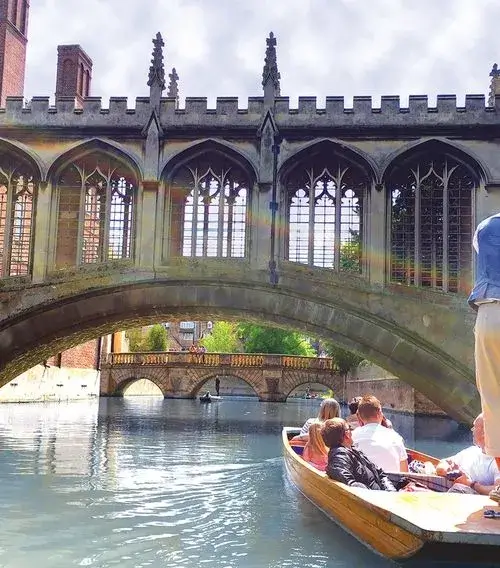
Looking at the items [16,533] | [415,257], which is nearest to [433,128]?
[415,257]

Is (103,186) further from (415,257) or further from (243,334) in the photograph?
(243,334)

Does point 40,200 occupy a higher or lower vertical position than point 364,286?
higher

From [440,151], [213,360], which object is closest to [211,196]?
[440,151]

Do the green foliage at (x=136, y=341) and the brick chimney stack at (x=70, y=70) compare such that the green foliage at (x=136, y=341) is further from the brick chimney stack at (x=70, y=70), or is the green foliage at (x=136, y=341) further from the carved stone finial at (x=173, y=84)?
the carved stone finial at (x=173, y=84)

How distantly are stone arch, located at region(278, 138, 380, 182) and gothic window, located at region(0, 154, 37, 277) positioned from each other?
178 inches

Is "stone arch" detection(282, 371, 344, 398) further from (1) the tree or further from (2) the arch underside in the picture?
(2) the arch underside

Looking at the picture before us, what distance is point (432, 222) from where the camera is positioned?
12.8 metres

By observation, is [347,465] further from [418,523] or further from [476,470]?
[418,523]

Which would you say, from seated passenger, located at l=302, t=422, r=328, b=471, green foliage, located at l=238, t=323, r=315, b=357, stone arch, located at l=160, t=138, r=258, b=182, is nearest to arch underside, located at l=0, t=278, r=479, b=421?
stone arch, located at l=160, t=138, r=258, b=182

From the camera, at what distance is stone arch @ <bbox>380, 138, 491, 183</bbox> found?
41.4ft

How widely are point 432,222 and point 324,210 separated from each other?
5.98 ft

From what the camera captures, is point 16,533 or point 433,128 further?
point 433,128

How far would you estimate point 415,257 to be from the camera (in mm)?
12672

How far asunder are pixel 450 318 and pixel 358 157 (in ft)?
10.1
